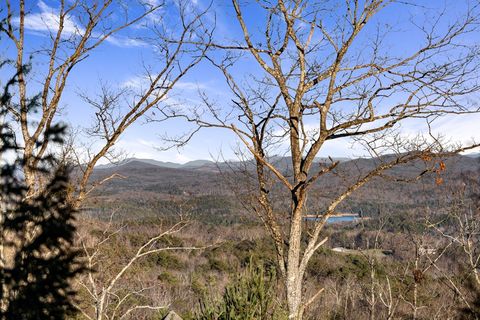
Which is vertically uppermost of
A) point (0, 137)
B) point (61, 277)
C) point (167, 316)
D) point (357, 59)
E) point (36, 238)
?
point (357, 59)

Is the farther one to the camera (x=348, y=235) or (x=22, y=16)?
(x=348, y=235)

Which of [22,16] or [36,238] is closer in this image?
[36,238]

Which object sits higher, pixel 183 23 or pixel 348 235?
pixel 183 23

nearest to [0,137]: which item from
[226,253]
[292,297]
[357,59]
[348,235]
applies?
[292,297]

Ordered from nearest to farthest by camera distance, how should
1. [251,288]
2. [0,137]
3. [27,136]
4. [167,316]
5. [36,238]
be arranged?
[36,238] → [0,137] → [251,288] → [27,136] → [167,316]

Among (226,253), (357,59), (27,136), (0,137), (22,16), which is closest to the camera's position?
(0,137)

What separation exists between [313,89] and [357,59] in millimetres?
905

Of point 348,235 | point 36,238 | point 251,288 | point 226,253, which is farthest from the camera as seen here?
point 348,235

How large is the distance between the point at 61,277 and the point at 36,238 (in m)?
0.47

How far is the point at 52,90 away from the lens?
634 centimetres

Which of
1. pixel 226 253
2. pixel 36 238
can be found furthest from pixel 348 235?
pixel 36 238

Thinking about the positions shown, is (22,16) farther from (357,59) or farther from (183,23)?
(357,59)

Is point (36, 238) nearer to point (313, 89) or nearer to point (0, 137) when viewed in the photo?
point (0, 137)

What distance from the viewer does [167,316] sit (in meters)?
6.71
